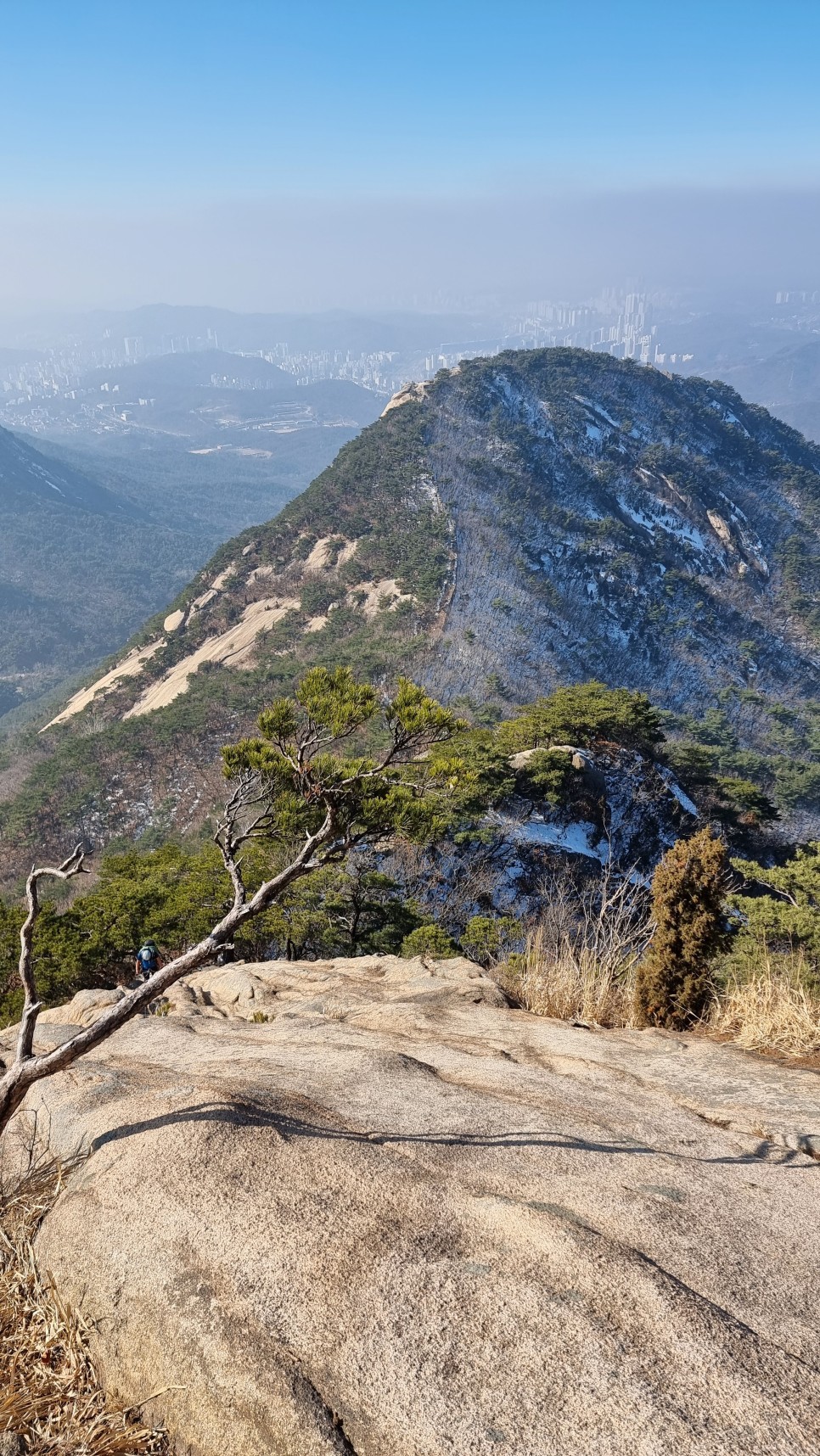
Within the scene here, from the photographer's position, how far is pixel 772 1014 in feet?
22.4

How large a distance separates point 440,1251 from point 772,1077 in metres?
3.41

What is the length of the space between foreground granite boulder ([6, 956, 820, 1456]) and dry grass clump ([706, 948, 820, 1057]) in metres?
0.54

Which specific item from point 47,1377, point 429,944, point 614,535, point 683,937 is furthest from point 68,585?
point 47,1377

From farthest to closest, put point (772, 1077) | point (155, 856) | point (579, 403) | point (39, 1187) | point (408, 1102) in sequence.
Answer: point (579, 403)
point (155, 856)
point (772, 1077)
point (408, 1102)
point (39, 1187)

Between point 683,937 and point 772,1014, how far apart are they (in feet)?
4.63

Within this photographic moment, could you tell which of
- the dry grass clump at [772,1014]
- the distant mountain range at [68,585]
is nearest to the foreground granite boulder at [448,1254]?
the dry grass clump at [772,1014]

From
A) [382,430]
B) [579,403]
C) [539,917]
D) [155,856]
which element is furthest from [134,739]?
[579,403]

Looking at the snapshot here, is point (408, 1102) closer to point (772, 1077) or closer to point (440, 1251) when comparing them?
point (440, 1251)

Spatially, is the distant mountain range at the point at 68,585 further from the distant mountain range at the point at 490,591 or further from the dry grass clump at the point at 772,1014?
the dry grass clump at the point at 772,1014

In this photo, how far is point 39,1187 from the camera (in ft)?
14.2

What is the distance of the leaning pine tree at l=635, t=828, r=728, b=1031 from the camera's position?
25.9ft

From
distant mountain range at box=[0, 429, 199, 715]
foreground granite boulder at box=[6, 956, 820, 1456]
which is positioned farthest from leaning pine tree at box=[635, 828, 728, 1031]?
distant mountain range at box=[0, 429, 199, 715]

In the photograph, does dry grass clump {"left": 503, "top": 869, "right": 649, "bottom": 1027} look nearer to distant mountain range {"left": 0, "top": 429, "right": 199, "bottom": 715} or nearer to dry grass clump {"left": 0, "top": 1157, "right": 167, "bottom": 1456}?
dry grass clump {"left": 0, "top": 1157, "right": 167, "bottom": 1456}

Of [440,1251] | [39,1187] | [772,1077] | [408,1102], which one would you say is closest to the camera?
[440,1251]
